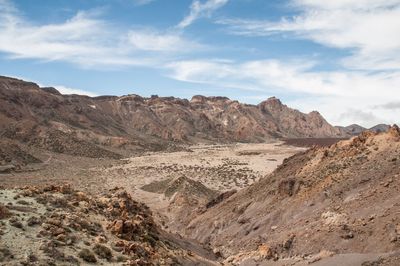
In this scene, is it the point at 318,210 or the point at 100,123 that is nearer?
the point at 318,210

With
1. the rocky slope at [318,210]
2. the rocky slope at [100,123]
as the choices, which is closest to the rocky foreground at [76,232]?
the rocky slope at [318,210]

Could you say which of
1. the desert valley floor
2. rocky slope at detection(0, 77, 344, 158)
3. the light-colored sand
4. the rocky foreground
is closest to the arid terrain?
the rocky foreground

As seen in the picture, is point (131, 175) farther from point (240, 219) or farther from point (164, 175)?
point (240, 219)

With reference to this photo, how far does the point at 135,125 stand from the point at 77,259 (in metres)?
154

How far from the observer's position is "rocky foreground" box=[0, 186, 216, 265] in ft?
46.7

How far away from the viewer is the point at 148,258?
1667cm

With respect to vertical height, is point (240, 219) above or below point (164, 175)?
above

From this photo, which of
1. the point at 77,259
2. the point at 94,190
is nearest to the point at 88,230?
the point at 77,259

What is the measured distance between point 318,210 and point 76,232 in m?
11.6

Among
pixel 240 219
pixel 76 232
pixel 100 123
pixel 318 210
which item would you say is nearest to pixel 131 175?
pixel 240 219

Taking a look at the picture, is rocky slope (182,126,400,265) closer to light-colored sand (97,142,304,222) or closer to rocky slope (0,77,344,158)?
light-colored sand (97,142,304,222)

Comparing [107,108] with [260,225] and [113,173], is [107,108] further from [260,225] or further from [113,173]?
[260,225]

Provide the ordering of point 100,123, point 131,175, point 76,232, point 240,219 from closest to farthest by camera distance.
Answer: point 76,232
point 240,219
point 131,175
point 100,123

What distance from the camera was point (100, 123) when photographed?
14638 cm
